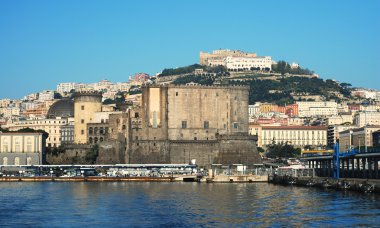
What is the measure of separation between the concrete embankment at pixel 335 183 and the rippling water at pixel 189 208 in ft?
5.55

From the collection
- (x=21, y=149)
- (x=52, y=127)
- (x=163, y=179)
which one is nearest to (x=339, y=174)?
(x=163, y=179)

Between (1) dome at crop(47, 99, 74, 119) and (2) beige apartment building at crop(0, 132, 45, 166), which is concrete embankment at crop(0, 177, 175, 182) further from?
(1) dome at crop(47, 99, 74, 119)

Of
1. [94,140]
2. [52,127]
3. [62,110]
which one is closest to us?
[94,140]

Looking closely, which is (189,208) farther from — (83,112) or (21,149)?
(83,112)

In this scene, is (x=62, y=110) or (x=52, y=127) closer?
(x=52, y=127)

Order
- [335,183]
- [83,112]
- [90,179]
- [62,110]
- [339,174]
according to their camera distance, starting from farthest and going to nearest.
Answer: [62,110], [83,112], [90,179], [339,174], [335,183]

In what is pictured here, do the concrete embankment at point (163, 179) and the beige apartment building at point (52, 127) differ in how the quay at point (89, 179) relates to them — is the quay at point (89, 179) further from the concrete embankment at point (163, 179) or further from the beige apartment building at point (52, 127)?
the beige apartment building at point (52, 127)

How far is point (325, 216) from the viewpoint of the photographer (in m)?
52.4

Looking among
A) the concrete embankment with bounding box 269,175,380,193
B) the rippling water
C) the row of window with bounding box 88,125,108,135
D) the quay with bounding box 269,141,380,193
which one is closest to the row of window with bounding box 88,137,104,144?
the row of window with bounding box 88,125,108,135

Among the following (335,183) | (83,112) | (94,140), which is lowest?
(335,183)

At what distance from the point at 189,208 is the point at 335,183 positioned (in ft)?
79.1

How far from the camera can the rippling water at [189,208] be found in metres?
49.9

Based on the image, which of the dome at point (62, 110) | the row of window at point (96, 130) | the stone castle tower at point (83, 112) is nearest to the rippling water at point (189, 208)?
the row of window at point (96, 130)

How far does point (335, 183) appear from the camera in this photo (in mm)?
78500
